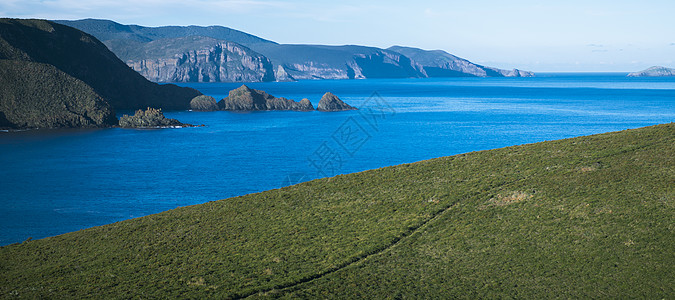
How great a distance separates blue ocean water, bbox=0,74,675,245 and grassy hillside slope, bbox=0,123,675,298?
22216mm

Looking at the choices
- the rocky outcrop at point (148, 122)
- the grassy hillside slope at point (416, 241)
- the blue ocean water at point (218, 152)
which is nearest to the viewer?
the grassy hillside slope at point (416, 241)

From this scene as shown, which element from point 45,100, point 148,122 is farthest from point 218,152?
point 45,100

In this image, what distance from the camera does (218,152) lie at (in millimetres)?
110250

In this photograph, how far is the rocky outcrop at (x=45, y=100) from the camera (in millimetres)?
151500

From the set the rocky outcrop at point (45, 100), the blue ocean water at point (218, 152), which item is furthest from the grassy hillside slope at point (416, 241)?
the rocky outcrop at point (45, 100)

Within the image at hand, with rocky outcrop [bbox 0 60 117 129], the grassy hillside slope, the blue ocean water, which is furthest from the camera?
rocky outcrop [bbox 0 60 117 129]

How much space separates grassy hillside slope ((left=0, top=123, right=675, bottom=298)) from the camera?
1104 inches

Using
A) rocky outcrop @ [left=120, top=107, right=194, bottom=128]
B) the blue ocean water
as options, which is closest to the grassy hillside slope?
the blue ocean water

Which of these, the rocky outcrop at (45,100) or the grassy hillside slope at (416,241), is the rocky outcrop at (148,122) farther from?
the grassy hillside slope at (416,241)

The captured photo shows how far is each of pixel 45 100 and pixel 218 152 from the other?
Answer: 8150cm

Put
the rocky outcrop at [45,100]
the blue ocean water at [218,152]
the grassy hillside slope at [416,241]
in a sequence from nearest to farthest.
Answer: the grassy hillside slope at [416,241], the blue ocean water at [218,152], the rocky outcrop at [45,100]

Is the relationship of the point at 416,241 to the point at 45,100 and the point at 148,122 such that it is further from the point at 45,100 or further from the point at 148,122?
the point at 45,100

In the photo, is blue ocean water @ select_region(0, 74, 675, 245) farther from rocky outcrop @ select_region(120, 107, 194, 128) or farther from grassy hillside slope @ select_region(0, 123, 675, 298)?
grassy hillside slope @ select_region(0, 123, 675, 298)

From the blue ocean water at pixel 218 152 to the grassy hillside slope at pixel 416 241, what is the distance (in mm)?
22216
